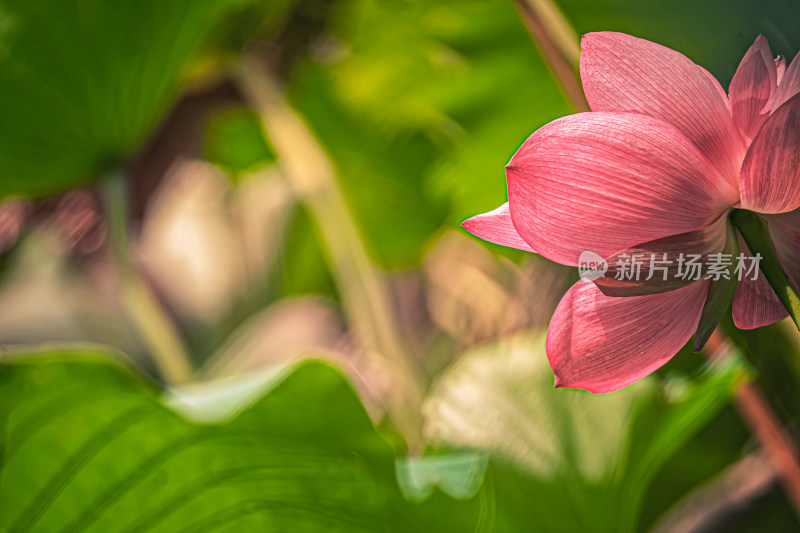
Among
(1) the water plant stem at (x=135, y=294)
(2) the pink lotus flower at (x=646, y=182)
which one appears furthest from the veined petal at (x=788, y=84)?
(1) the water plant stem at (x=135, y=294)

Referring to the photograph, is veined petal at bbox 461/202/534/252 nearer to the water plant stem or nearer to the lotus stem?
the lotus stem

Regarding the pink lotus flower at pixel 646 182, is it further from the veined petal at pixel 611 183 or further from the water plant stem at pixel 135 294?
the water plant stem at pixel 135 294

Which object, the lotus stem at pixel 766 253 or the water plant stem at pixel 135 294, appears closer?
the lotus stem at pixel 766 253

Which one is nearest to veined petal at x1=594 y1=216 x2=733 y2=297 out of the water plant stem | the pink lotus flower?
the pink lotus flower

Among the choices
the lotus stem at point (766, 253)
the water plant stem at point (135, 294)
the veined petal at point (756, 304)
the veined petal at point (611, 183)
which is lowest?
the water plant stem at point (135, 294)

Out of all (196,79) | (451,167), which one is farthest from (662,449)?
(196,79)

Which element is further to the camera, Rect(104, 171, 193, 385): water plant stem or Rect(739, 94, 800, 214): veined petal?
Answer: Rect(104, 171, 193, 385): water plant stem
